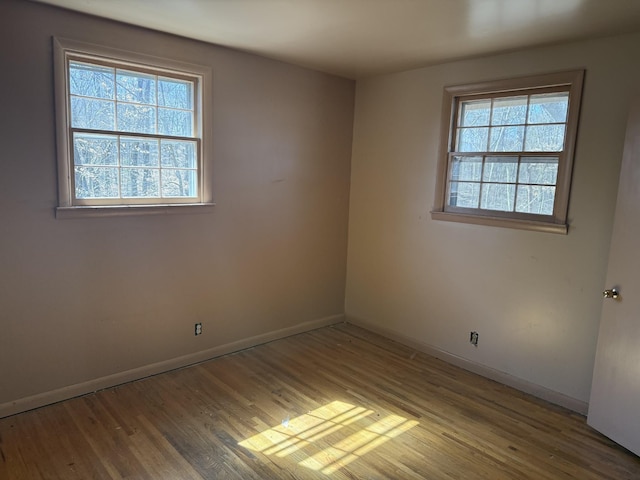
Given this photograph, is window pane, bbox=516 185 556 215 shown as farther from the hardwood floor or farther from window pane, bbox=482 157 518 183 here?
the hardwood floor

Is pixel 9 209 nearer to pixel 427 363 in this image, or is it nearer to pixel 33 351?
pixel 33 351

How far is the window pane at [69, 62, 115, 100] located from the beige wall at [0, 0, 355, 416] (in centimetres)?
17

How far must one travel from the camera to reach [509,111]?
3.43 m

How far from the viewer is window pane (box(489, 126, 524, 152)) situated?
3.37 metres

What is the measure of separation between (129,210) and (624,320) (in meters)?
3.35

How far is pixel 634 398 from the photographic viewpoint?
8.46 feet

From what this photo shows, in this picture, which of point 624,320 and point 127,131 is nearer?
point 624,320

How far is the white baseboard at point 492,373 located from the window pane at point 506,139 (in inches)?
71.0

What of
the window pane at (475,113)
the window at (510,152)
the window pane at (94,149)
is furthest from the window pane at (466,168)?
the window pane at (94,149)

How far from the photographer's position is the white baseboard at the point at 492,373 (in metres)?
3.17

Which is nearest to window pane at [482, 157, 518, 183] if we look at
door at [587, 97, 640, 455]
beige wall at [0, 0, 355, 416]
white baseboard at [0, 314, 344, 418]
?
door at [587, 97, 640, 455]

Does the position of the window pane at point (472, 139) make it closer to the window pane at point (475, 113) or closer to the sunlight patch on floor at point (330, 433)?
the window pane at point (475, 113)

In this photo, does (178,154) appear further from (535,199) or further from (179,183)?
(535,199)

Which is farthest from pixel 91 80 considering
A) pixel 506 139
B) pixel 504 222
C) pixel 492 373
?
pixel 492 373
